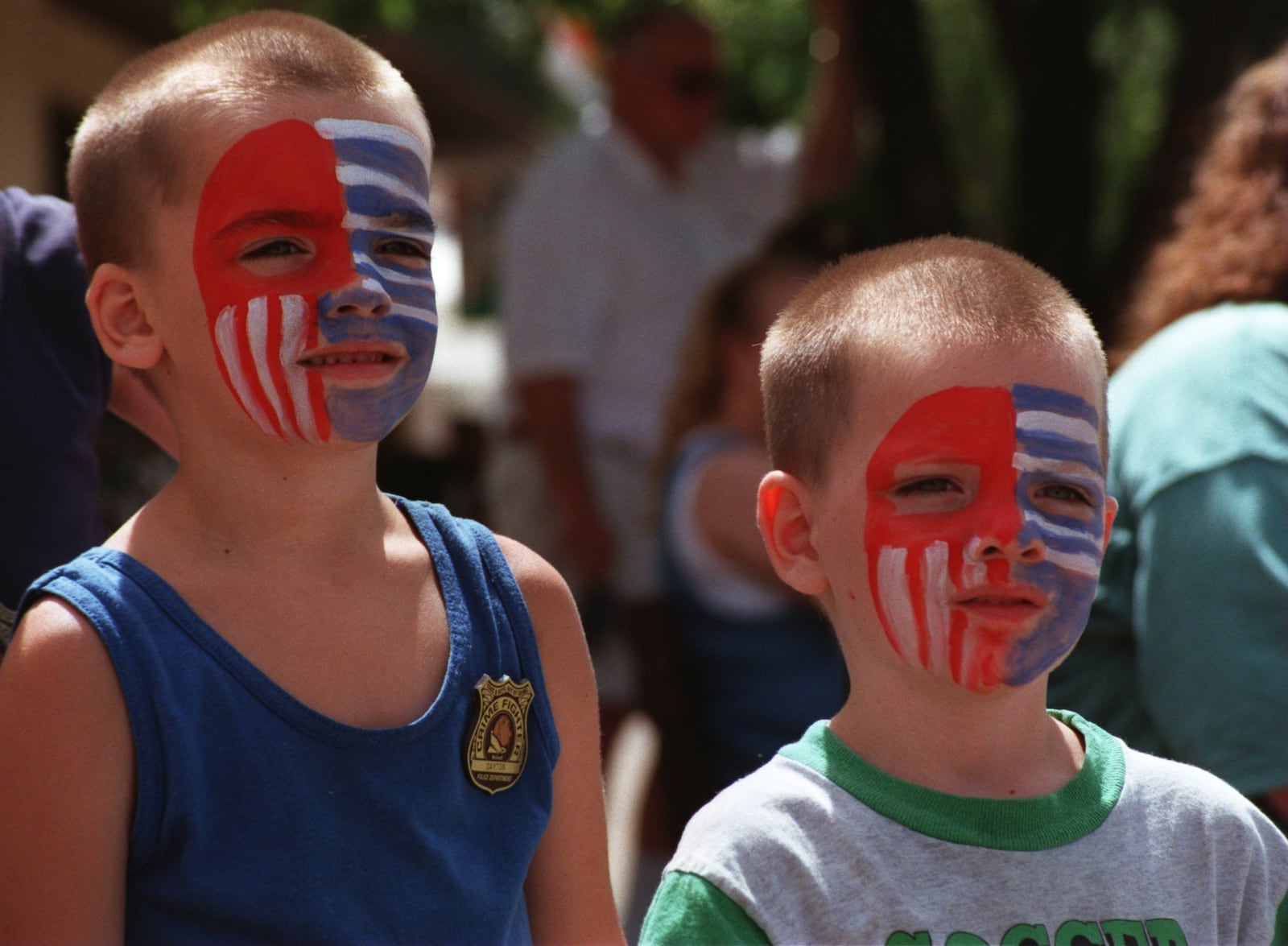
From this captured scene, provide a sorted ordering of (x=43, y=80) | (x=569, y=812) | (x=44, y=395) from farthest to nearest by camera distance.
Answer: (x=43, y=80) < (x=44, y=395) < (x=569, y=812)

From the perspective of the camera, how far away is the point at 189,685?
1737 millimetres

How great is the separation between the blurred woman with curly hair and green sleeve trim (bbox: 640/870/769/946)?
0.97 metres

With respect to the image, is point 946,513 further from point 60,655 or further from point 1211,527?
point 60,655

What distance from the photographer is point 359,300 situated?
72.7 inches

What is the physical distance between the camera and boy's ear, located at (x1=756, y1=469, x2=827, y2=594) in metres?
1.91

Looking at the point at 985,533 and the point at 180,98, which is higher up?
the point at 180,98

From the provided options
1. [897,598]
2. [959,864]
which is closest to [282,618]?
[897,598]

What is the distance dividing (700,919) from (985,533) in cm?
51

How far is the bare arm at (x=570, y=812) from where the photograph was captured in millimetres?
2023

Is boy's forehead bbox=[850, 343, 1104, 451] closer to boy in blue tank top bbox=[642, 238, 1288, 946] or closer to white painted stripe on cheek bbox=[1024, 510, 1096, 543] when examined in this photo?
boy in blue tank top bbox=[642, 238, 1288, 946]

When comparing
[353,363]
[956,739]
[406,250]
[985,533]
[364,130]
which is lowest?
[956,739]

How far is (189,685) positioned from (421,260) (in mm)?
579

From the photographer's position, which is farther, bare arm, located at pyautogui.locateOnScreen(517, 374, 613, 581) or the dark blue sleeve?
bare arm, located at pyautogui.locateOnScreen(517, 374, 613, 581)

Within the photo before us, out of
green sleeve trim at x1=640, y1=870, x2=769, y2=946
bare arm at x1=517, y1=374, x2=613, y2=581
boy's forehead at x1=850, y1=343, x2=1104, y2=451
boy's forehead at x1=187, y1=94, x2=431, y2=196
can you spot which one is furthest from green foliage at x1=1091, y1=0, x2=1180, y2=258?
green sleeve trim at x1=640, y1=870, x2=769, y2=946
